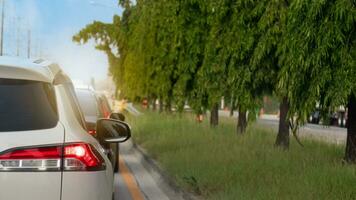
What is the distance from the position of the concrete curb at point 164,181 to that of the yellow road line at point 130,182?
1.41 feet

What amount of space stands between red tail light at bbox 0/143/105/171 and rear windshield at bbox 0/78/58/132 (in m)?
0.16

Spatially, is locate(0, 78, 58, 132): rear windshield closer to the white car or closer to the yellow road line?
the white car

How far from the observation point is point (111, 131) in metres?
5.81

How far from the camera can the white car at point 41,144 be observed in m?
4.04

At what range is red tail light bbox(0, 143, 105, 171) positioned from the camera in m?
4.02

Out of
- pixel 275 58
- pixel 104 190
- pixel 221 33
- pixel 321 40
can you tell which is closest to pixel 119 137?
pixel 104 190

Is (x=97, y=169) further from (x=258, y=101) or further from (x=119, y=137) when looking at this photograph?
(x=258, y=101)

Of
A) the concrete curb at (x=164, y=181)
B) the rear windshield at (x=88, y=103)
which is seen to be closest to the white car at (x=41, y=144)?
the concrete curb at (x=164, y=181)

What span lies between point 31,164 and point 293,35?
18.4 ft

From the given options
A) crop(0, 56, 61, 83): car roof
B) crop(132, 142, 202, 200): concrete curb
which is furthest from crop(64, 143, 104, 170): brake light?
crop(132, 142, 202, 200): concrete curb

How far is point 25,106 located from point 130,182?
875 cm

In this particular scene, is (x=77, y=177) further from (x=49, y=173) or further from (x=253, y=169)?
(x=253, y=169)

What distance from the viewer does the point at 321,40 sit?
8500 mm

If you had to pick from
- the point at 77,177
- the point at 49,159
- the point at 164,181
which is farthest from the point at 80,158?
the point at 164,181
